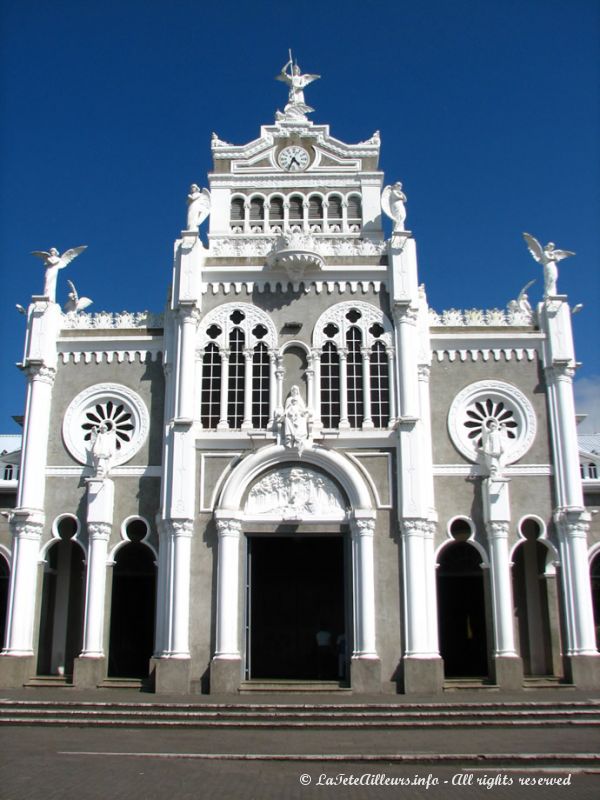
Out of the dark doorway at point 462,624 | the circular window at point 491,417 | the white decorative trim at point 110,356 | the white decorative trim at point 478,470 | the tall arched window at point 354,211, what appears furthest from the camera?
the tall arched window at point 354,211

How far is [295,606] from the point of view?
3103cm

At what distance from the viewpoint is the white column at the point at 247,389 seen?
27953 mm

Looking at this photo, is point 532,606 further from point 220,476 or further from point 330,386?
point 220,476

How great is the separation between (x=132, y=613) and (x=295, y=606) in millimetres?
6334

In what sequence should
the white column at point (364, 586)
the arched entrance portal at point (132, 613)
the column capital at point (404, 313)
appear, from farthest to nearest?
the arched entrance portal at point (132, 613) < the column capital at point (404, 313) < the white column at point (364, 586)

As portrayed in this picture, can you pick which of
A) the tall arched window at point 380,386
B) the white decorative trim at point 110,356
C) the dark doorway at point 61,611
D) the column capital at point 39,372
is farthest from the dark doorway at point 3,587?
Result: the tall arched window at point 380,386

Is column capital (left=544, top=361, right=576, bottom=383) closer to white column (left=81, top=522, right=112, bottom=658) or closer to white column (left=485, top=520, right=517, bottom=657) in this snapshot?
white column (left=485, top=520, right=517, bottom=657)

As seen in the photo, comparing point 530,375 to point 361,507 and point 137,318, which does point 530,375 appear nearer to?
point 361,507

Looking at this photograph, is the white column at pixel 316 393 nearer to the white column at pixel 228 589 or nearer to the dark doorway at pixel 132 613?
the white column at pixel 228 589

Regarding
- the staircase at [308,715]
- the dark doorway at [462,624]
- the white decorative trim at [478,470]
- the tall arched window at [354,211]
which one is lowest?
the staircase at [308,715]

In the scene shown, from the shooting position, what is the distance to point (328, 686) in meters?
25.3

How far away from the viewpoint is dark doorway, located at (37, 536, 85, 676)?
29.7 metres

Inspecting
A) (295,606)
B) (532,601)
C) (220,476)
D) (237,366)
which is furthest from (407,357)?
(295,606)

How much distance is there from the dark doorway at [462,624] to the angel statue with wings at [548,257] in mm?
10337
